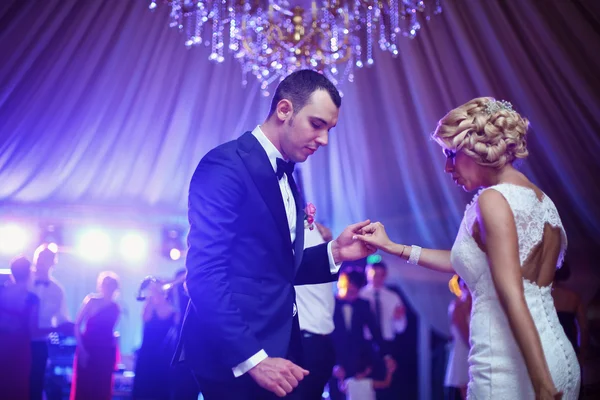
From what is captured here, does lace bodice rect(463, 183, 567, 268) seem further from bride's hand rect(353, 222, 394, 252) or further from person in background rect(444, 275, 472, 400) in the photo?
person in background rect(444, 275, 472, 400)

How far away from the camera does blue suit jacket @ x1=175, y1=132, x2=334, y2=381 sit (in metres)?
1.62

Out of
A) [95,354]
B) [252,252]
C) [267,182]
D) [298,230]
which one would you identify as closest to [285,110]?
[267,182]

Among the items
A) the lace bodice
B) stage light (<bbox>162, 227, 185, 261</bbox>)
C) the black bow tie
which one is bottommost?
the lace bodice

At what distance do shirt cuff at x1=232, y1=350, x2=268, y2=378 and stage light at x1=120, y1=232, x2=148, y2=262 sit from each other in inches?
292

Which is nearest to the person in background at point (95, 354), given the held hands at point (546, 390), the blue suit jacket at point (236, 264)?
the blue suit jacket at point (236, 264)

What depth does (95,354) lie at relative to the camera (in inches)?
203

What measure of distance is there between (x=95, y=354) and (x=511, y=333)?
420 cm

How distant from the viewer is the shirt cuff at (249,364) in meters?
1.59

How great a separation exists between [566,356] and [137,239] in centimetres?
764

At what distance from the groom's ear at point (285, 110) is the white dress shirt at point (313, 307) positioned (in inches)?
65.9

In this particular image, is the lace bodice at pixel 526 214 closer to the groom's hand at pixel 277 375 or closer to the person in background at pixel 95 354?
the groom's hand at pixel 277 375

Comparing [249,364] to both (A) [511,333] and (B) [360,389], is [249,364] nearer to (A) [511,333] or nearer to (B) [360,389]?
(A) [511,333]

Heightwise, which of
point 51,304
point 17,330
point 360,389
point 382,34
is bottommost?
point 360,389

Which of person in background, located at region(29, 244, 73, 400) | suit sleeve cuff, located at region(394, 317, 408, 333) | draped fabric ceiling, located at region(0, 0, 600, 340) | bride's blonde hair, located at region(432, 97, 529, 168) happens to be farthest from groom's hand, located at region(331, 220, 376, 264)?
person in background, located at region(29, 244, 73, 400)
